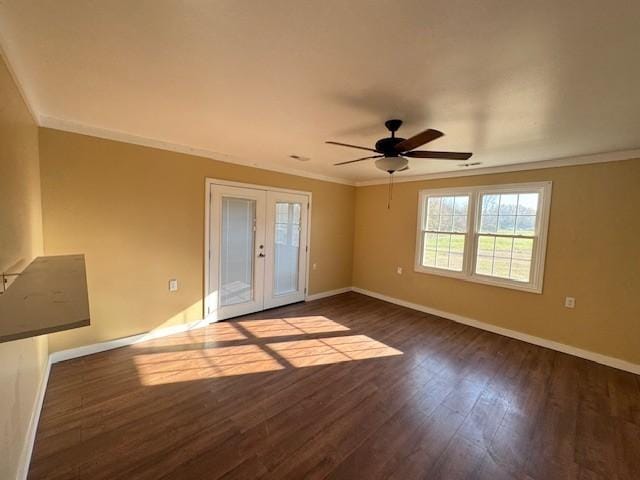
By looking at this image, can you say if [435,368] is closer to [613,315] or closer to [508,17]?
[613,315]

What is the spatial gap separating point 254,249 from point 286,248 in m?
0.64

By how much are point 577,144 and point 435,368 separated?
9.01 feet

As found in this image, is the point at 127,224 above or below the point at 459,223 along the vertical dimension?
below

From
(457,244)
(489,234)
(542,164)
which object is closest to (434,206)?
(457,244)

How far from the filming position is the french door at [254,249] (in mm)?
3859

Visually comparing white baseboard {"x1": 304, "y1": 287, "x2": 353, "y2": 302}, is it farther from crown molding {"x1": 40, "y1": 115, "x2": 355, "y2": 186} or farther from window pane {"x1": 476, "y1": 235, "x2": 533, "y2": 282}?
window pane {"x1": 476, "y1": 235, "x2": 533, "y2": 282}

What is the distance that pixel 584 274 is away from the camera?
329 cm

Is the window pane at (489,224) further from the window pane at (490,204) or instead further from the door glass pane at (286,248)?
the door glass pane at (286,248)

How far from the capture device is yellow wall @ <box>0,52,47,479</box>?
4.29 ft

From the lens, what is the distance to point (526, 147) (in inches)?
118

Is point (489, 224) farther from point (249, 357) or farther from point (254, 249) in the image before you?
point (249, 357)

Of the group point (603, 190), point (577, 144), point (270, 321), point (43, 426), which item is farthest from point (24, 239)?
point (603, 190)

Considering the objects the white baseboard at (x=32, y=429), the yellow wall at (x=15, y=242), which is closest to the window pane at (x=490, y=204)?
the yellow wall at (x=15, y=242)

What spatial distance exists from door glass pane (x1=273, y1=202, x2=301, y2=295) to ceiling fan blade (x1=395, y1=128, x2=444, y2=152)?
8.61 feet
